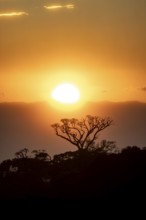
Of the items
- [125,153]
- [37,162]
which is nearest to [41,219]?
[125,153]

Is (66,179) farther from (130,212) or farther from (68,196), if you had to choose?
(130,212)

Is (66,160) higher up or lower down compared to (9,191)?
higher up

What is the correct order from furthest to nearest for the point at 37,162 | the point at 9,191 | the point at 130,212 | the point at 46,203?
the point at 37,162 < the point at 9,191 < the point at 46,203 < the point at 130,212

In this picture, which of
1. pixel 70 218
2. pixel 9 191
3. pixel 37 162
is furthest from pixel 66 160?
pixel 70 218

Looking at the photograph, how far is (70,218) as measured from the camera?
4869 centimetres

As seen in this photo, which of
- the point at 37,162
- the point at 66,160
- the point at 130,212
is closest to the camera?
the point at 130,212

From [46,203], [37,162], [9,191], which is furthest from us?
[37,162]

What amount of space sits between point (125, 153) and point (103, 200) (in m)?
5.08

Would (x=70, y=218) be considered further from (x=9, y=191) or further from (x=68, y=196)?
(x=9, y=191)

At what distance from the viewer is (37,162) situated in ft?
242

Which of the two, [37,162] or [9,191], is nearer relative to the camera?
[9,191]

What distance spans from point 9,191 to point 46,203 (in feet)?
15.1

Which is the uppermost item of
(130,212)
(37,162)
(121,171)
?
(37,162)

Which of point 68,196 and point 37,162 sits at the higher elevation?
point 37,162
